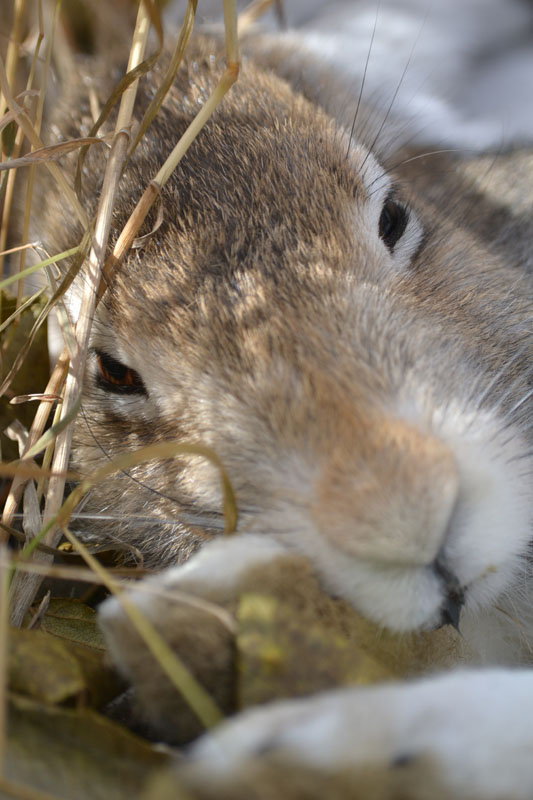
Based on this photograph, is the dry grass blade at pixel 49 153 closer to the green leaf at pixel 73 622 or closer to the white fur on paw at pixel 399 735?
the green leaf at pixel 73 622

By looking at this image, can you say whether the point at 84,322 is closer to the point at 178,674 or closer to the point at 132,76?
the point at 132,76

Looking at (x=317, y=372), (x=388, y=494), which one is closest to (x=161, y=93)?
(x=317, y=372)

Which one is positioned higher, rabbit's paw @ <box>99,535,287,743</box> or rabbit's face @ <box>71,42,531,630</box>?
rabbit's face @ <box>71,42,531,630</box>

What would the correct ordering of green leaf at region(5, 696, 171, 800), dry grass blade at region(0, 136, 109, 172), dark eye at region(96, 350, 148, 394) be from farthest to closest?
dark eye at region(96, 350, 148, 394) → dry grass blade at region(0, 136, 109, 172) → green leaf at region(5, 696, 171, 800)

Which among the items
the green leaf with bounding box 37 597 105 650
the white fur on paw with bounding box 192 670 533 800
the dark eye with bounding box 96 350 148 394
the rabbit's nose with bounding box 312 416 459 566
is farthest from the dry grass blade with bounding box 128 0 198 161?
the white fur on paw with bounding box 192 670 533 800

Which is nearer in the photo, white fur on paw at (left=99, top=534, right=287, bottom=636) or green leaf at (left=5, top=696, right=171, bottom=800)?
green leaf at (left=5, top=696, right=171, bottom=800)

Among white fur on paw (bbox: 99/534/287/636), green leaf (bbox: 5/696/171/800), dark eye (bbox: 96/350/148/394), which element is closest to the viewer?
green leaf (bbox: 5/696/171/800)

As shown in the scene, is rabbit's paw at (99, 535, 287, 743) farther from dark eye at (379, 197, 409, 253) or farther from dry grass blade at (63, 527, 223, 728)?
dark eye at (379, 197, 409, 253)
